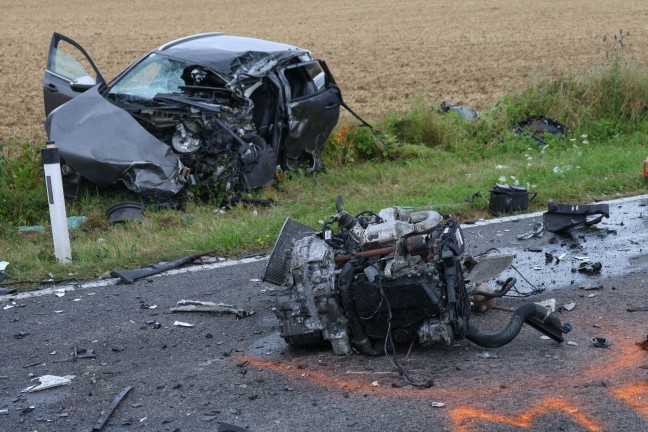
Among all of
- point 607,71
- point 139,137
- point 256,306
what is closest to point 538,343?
point 256,306

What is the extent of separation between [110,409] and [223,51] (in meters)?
6.48

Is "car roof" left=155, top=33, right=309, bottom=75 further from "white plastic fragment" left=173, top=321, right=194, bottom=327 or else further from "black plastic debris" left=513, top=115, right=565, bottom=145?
"white plastic fragment" left=173, top=321, right=194, bottom=327

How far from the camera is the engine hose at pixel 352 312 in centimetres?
500

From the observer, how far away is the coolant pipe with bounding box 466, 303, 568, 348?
500 centimetres

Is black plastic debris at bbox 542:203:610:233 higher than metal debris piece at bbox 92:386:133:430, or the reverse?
metal debris piece at bbox 92:386:133:430

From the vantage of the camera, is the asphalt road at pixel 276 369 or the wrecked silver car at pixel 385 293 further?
the wrecked silver car at pixel 385 293

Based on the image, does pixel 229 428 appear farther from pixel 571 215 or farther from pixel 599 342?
pixel 571 215

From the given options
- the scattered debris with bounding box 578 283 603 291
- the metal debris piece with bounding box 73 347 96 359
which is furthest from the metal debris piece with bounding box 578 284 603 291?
the metal debris piece with bounding box 73 347 96 359

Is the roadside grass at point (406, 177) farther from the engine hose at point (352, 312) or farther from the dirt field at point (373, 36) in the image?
the engine hose at point (352, 312)

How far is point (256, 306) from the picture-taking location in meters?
6.11

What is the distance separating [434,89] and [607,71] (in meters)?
5.67

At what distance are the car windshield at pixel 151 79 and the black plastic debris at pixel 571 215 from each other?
4.41 m

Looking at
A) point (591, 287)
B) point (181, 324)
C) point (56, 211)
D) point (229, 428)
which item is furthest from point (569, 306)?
point (56, 211)

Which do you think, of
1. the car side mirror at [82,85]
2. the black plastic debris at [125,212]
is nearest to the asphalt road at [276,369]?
the black plastic debris at [125,212]
